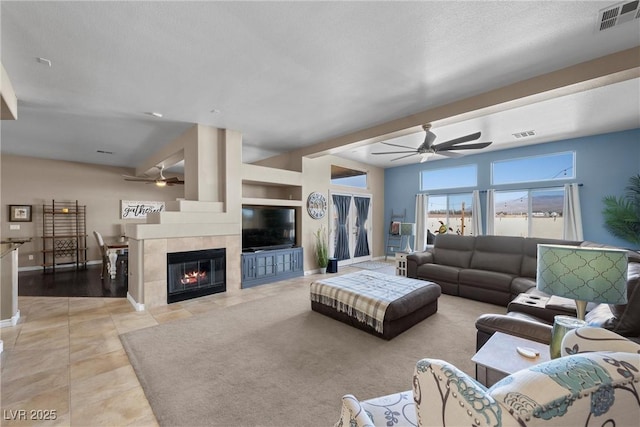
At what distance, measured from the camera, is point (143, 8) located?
197 cm

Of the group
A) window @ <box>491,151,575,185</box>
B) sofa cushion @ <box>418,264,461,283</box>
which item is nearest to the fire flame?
sofa cushion @ <box>418,264,461,283</box>

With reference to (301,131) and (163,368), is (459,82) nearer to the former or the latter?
(301,131)

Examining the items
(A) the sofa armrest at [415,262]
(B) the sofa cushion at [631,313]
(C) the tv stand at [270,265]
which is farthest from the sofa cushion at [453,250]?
(B) the sofa cushion at [631,313]

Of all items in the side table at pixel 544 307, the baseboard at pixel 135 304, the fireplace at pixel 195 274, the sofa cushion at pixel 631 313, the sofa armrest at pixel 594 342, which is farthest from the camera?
the fireplace at pixel 195 274

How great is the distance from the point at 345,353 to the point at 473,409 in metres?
2.11

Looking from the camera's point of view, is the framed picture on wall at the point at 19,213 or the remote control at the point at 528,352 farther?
the framed picture on wall at the point at 19,213

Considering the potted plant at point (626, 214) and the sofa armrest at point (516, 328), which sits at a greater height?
the potted plant at point (626, 214)

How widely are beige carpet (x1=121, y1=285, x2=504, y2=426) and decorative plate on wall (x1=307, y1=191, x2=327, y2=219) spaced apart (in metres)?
2.96

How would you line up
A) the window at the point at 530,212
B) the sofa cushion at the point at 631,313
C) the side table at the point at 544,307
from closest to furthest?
1. the sofa cushion at the point at 631,313
2. the side table at the point at 544,307
3. the window at the point at 530,212

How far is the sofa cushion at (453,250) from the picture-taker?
4.95 meters

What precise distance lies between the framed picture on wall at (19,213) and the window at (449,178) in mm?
10505

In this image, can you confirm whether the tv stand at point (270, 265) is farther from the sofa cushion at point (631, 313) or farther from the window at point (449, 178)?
the sofa cushion at point (631, 313)

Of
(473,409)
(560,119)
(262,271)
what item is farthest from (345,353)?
(560,119)

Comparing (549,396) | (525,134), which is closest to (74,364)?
(549,396)
